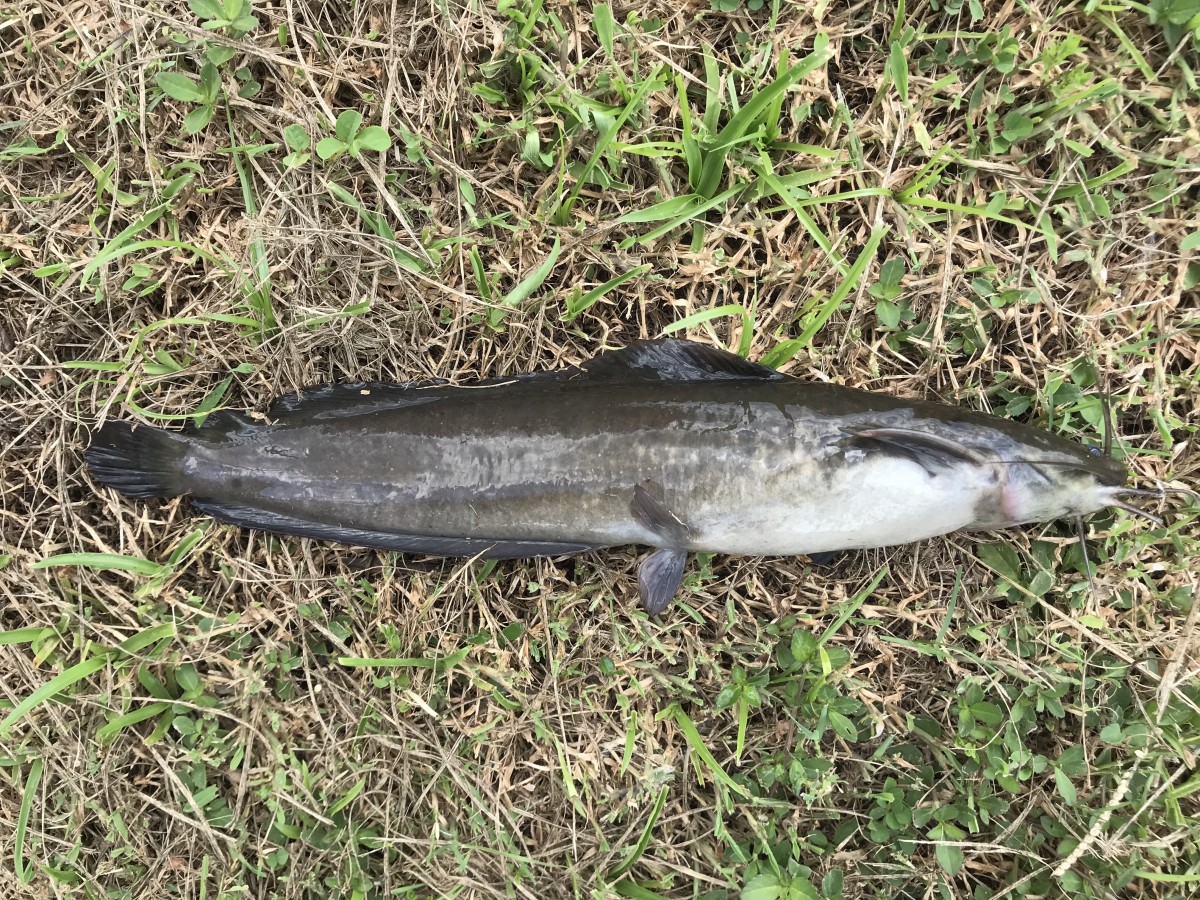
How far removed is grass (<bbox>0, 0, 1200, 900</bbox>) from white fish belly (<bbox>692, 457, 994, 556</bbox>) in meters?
0.31

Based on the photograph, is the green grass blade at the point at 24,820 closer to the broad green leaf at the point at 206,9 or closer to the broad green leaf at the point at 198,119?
the broad green leaf at the point at 198,119

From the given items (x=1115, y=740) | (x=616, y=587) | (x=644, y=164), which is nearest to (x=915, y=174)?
(x=644, y=164)

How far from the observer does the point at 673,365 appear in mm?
2512

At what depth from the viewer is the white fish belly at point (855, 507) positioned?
2.34 meters

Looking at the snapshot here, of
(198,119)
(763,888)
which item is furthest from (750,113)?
(763,888)

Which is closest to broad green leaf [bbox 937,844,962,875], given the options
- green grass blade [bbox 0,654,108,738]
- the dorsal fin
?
the dorsal fin

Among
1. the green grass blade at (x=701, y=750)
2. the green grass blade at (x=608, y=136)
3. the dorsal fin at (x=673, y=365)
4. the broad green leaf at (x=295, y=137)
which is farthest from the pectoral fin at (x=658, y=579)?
the broad green leaf at (x=295, y=137)

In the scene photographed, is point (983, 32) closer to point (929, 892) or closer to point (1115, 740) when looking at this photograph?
point (1115, 740)

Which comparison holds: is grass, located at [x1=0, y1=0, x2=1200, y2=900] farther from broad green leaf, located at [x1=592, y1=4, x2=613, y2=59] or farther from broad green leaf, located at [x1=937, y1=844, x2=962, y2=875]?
broad green leaf, located at [x1=592, y1=4, x2=613, y2=59]

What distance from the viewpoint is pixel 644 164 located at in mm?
2674

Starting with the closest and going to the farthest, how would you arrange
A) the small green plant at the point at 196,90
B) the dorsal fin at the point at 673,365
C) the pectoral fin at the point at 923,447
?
1. the pectoral fin at the point at 923,447
2. the dorsal fin at the point at 673,365
3. the small green plant at the point at 196,90

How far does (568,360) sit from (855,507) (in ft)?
3.80

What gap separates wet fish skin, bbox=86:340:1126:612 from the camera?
2.35 metres

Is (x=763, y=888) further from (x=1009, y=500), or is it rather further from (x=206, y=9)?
(x=206, y=9)
